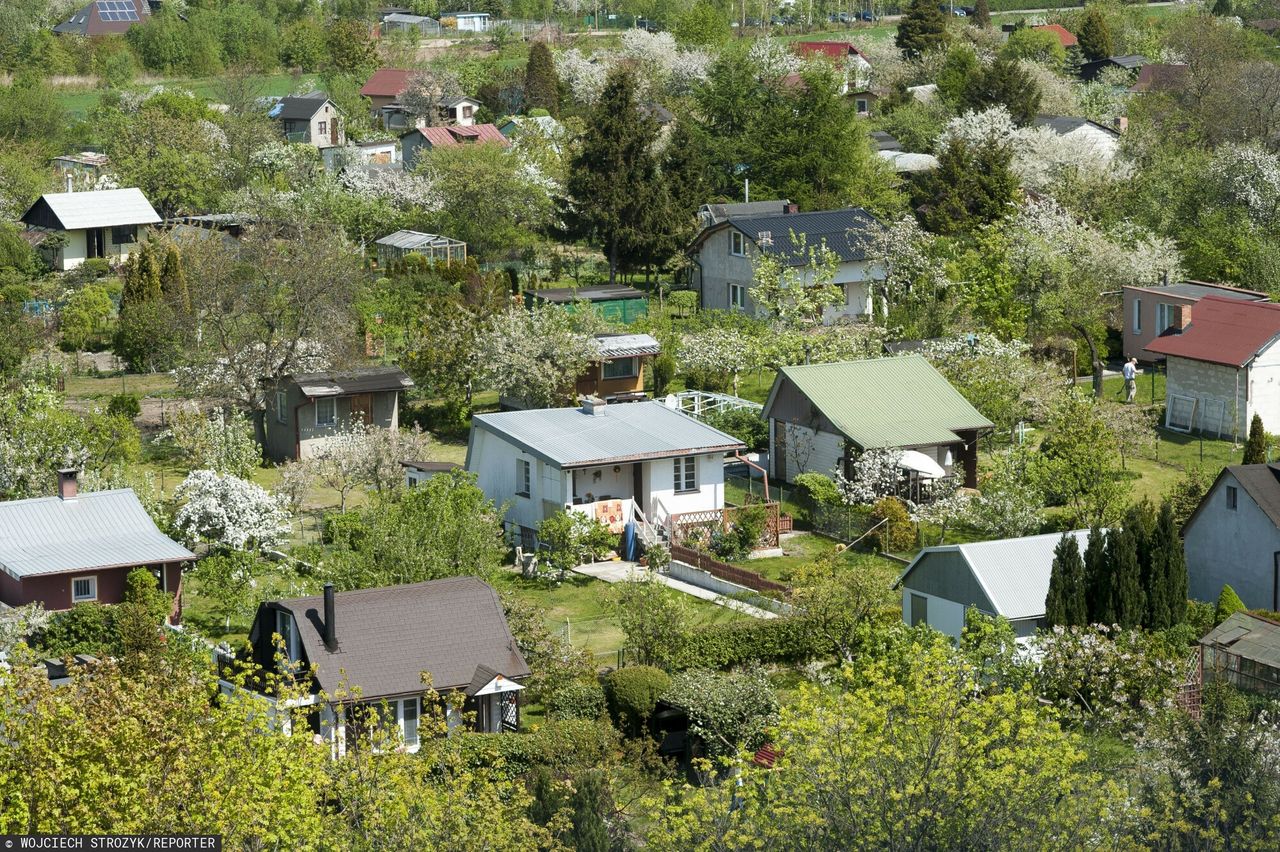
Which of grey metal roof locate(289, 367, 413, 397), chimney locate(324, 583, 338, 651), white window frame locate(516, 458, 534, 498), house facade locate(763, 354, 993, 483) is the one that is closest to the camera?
chimney locate(324, 583, 338, 651)

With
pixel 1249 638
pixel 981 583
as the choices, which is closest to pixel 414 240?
pixel 981 583

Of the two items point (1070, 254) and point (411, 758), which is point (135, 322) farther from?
point (411, 758)

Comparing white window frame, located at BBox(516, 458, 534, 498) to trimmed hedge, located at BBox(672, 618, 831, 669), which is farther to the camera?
white window frame, located at BBox(516, 458, 534, 498)

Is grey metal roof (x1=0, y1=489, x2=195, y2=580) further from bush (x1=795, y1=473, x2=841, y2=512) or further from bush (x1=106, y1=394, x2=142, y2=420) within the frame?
bush (x1=795, y1=473, x2=841, y2=512)

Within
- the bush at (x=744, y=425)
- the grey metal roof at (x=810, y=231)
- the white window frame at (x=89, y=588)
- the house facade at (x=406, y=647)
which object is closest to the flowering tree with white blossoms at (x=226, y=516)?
the white window frame at (x=89, y=588)

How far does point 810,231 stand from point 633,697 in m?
35.0

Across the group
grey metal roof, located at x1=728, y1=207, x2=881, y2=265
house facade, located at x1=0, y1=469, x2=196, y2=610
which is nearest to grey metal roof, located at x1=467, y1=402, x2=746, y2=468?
house facade, located at x1=0, y1=469, x2=196, y2=610

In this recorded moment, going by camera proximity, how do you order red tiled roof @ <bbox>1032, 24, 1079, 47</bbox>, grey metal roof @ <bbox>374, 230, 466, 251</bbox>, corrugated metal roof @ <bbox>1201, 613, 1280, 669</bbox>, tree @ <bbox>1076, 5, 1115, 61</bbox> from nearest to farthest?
1. corrugated metal roof @ <bbox>1201, 613, 1280, 669</bbox>
2. grey metal roof @ <bbox>374, 230, 466, 251</bbox>
3. tree @ <bbox>1076, 5, 1115, 61</bbox>
4. red tiled roof @ <bbox>1032, 24, 1079, 47</bbox>

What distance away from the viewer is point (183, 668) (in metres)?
24.3

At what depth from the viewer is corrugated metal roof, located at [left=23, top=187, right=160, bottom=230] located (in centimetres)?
7231

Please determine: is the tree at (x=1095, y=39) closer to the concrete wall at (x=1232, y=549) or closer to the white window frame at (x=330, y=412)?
the white window frame at (x=330, y=412)

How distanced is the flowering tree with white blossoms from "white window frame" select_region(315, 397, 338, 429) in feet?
28.4

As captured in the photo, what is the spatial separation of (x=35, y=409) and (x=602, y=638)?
16.2 m

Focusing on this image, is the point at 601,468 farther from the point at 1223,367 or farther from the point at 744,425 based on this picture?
the point at 1223,367
